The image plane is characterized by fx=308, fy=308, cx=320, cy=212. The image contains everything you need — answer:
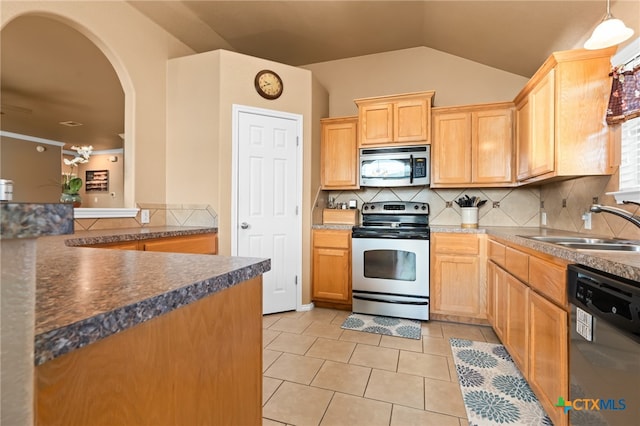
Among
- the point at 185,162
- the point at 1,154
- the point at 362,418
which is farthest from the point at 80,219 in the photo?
the point at 1,154

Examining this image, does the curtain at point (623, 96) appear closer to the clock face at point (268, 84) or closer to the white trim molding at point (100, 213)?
the clock face at point (268, 84)

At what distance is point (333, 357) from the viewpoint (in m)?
2.27

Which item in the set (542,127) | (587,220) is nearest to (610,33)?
(542,127)

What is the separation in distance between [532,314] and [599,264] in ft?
2.39

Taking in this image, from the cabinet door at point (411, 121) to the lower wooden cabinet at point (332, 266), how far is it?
1.20 meters

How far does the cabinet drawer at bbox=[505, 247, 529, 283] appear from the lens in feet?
6.08

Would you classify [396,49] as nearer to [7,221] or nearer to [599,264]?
[599,264]

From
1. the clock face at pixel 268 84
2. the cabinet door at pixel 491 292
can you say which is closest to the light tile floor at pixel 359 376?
the cabinet door at pixel 491 292

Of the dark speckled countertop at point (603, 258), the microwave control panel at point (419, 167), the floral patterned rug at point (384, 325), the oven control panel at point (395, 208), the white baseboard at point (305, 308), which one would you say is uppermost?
the microwave control panel at point (419, 167)

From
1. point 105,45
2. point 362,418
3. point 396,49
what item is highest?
point 396,49

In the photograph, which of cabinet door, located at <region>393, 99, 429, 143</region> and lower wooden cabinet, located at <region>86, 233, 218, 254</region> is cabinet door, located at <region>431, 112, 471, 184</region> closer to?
cabinet door, located at <region>393, 99, 429, 143</region>

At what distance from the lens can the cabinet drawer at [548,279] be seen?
1411 millimetres

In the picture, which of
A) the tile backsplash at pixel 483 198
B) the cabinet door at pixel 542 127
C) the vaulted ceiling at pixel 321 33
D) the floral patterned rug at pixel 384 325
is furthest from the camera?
the tile backsplash at pixel 483 198

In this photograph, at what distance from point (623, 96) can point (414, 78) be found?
223 cm
